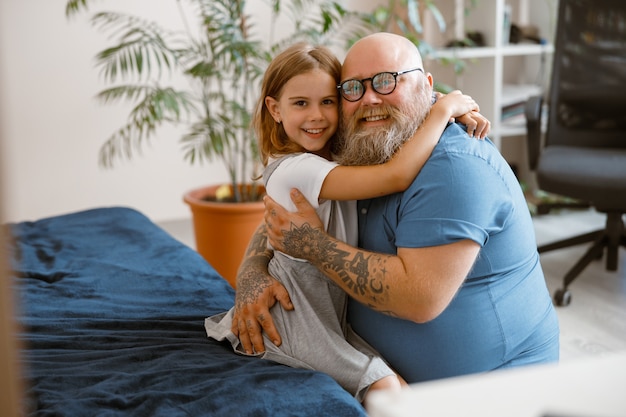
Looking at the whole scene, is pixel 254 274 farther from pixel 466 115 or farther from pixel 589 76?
pixel 589 76

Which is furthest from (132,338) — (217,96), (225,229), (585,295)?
(585,295)

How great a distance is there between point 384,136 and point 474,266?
0.33 metres

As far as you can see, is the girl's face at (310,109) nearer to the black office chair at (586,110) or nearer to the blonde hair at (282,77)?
the blonde hair at (282,77)

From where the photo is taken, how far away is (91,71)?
3.65m

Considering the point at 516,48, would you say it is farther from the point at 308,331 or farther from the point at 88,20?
the point at 308,331

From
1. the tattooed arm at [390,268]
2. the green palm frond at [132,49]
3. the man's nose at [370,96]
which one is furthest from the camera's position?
the green palm frond at [132,49]

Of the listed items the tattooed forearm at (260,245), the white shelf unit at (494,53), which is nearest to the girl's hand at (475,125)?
the tattooed forearm at (260,245)

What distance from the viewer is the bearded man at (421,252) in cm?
132

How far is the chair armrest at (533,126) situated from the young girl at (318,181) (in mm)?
1586

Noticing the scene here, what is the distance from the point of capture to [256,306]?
1.55 meters

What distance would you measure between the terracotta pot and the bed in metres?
0.48

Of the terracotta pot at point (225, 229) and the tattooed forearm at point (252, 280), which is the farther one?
the terracotta pot at point (225, 229)

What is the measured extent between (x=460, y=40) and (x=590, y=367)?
330 cm

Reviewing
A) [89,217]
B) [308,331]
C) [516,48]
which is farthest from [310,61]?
[516,48]
